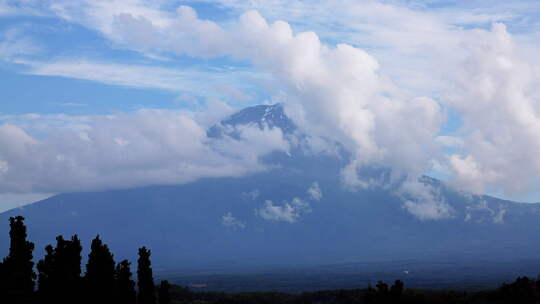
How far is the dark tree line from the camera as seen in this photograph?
64.9 metres

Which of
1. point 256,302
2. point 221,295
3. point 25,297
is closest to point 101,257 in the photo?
point 25,297

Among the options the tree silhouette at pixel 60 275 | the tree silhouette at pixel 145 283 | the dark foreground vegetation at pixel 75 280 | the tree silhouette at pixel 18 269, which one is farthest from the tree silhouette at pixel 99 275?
the tree silhouette at pixel 145 283

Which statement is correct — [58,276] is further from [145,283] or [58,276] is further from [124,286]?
[145,283]

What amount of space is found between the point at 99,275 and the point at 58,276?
14.0 ft

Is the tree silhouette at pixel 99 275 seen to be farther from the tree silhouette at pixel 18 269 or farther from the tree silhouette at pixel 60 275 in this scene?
the tree silhouette at pixel 18 269

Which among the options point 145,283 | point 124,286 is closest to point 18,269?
point 124,286

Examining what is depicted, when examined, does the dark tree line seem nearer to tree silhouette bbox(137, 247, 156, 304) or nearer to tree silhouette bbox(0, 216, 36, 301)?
tree silhouette bbox(0, 216, 36, 301)

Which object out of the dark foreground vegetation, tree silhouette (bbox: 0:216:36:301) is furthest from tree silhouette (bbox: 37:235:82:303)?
tree silhouette (bbox: 0:216:36:301)

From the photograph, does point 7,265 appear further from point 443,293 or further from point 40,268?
point 443,293

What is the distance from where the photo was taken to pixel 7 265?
212 feet

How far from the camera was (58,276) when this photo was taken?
68.4m

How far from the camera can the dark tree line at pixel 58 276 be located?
6494 cm

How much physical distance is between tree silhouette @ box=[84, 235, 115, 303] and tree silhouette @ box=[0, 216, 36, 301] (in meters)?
5.78

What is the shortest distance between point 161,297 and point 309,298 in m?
56.2
